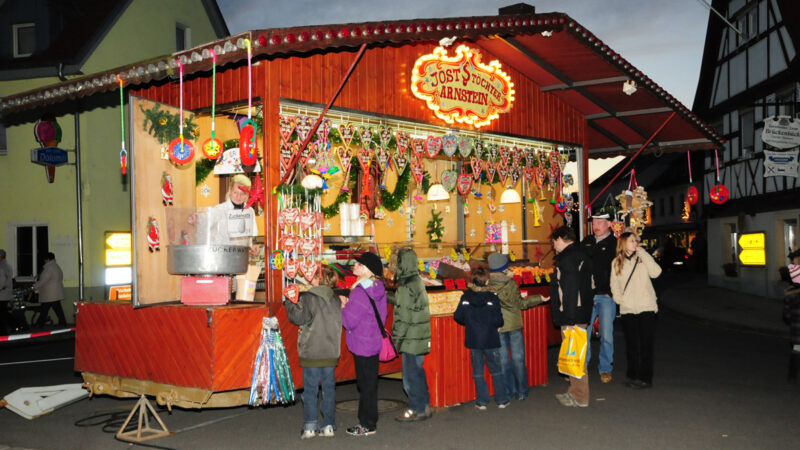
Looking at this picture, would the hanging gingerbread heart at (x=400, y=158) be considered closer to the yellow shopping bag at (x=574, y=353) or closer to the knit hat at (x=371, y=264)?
the knit hat at (x=371, y=264)

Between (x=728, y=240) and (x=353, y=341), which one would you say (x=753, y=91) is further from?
(x=353, y=341)

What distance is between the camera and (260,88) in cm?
870

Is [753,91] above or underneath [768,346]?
above

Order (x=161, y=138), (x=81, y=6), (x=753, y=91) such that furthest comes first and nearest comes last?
(x=753, y=91), (x=81, y=6), (x=161, y=138)

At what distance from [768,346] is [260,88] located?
10.7 m

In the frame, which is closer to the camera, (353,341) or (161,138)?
(353,341)

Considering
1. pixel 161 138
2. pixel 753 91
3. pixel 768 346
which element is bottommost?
pixel 768 346

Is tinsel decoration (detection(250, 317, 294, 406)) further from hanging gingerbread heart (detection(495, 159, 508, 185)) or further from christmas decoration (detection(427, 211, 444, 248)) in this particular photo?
christmas decoration (detection(427, 211, 444, 248))

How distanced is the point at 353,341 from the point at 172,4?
20238mm

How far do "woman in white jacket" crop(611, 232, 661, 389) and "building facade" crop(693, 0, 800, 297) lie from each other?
11.4 meters

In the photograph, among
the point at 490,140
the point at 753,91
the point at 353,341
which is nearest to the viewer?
the point at 353,341

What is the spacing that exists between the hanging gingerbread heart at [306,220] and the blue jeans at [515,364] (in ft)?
8.68

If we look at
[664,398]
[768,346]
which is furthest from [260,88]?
[768,346]

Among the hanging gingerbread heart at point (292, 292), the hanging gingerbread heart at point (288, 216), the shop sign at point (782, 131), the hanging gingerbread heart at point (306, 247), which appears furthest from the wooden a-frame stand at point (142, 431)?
the shop sign at point (782, 131)
